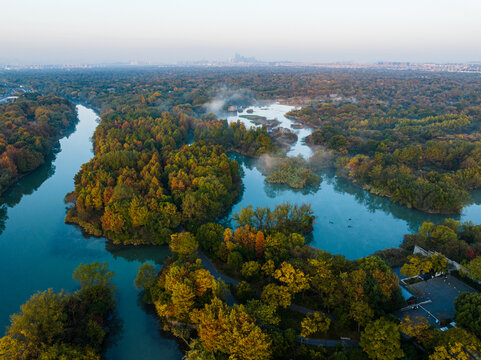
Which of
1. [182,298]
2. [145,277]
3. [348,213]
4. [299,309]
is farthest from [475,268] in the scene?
[145,277]

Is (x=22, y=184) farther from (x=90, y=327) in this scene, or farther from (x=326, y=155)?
(x=326, y=155)

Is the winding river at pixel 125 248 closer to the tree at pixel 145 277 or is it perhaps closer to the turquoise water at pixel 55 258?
the turquoise water at pixel 55 258

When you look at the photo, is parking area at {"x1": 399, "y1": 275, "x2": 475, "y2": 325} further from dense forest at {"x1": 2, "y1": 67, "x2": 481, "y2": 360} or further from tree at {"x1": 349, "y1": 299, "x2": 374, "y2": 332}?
tree at {"x1": 349, "y1": 299, "x2": 374, "y2": 332}

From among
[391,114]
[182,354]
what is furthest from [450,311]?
[391,114]

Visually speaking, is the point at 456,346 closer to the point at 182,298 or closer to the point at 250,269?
the point at 250,269

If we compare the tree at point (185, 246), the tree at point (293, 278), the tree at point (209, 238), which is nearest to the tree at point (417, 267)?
the tree at point (293, 278)

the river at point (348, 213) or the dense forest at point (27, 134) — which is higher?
the dense forest at point (27, 134)
